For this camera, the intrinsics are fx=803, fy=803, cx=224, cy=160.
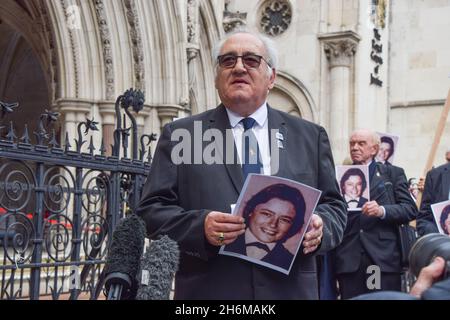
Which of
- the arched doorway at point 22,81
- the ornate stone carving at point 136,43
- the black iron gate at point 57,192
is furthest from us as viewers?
the arched doorway at point 22,81

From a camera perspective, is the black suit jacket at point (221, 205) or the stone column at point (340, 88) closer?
the black suit jacket at point (221, 205)

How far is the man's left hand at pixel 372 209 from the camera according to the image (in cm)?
571

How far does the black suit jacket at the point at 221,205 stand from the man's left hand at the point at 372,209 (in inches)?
104

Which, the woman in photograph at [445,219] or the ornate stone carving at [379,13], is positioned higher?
the ornate stone carving at [379,13]

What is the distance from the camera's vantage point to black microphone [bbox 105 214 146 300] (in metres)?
2.70

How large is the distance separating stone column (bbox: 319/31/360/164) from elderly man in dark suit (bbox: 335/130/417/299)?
11087mm

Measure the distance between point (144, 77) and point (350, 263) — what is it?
7131mm

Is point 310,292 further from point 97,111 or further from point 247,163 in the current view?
point 97,111

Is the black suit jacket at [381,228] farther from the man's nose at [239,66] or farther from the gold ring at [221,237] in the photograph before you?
the gold ring at [221,237]

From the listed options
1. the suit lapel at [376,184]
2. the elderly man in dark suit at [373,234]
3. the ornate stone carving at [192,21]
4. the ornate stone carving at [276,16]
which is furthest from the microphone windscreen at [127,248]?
the ornate stone carving at [276,16]

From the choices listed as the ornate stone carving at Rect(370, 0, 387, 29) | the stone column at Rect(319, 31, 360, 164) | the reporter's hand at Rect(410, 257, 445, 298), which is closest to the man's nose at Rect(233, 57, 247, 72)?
the reporter's hand at Rect(410, 257, 445, 298)

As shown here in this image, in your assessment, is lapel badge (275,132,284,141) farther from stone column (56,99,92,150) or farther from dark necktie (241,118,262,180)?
stone column (56,99,92,150)
